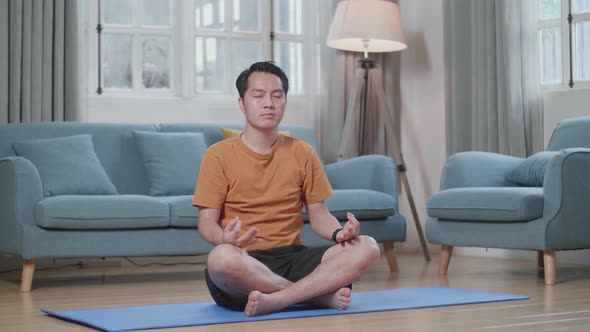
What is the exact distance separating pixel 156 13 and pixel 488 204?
2.58m

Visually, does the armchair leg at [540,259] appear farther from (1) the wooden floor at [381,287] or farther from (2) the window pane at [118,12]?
(2) the window pane at [118,12]

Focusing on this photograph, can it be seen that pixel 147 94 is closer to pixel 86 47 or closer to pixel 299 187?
pixel 86 47

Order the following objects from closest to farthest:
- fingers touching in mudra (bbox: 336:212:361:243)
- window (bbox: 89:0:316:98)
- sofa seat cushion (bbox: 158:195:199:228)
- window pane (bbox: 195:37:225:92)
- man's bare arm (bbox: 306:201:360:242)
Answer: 1. fingers touching in mudra (bbox: 336:212:361:243)
2. man's bare arm (bbox: 306:201:360:242)
3. sofa seat cushion (bbox: 158:195:199:228)
4. window (bbox: 89:0:316:98)
5. window pane (bbox: 195:37:225:92)

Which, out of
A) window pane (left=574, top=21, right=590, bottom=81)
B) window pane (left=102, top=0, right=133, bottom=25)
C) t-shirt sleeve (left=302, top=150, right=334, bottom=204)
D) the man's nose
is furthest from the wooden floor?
window pane (left=102, top=0, right=133, bottom=25)

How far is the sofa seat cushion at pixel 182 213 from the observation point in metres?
4.14

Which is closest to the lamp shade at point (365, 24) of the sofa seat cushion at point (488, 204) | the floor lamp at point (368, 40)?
the floor lamp at point (368, 40)

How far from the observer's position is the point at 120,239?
13.3 ft

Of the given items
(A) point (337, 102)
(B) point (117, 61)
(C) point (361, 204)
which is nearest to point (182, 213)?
(C) point (361, 204)

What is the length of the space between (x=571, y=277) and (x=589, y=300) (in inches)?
37.2

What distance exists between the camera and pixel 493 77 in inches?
208

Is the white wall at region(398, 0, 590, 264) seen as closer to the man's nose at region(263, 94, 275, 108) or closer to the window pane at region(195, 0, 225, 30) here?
the window pane at region(195, 0, 225, 30)

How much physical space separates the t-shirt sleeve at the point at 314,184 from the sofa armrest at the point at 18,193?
1.48m

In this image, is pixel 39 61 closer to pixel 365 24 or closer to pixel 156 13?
pixel 156 13

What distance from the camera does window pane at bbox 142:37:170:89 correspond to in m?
5.63
